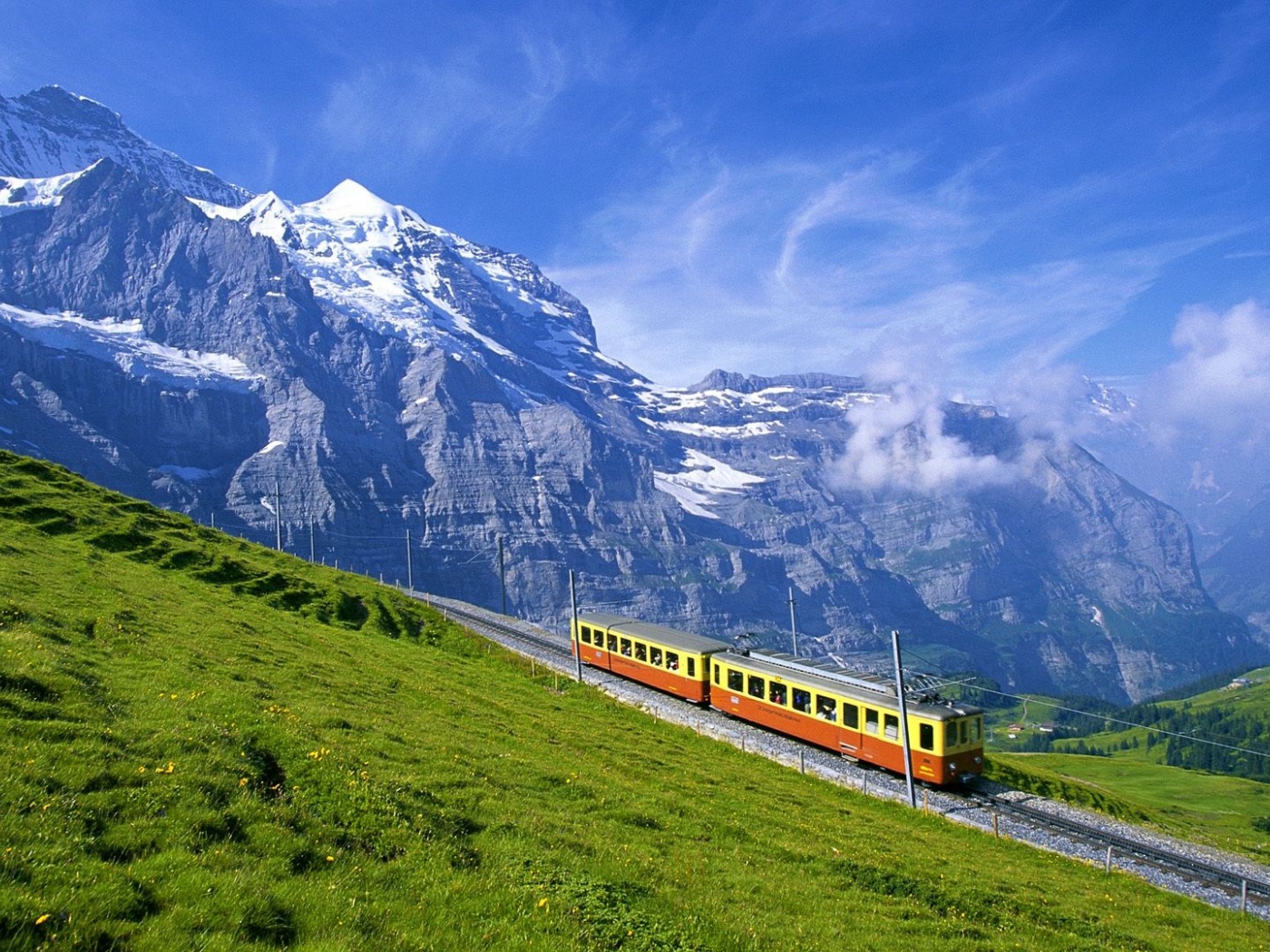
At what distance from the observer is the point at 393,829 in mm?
13047

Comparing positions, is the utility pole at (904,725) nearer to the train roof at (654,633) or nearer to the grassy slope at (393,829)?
the grassy slope at (393,829)

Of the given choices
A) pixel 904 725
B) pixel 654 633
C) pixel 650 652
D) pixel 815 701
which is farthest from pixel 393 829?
pixel 654 633

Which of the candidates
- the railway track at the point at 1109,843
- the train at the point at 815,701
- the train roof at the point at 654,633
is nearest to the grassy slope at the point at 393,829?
the railway track at the point at 1109,843

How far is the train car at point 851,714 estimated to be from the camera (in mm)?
37000

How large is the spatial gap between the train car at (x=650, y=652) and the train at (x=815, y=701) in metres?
0.07

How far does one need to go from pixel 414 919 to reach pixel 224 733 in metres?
6.83

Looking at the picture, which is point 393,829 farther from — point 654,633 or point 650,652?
point 654,633

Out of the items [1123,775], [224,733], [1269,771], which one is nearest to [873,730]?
[224,733]

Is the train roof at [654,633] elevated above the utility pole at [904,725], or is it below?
above

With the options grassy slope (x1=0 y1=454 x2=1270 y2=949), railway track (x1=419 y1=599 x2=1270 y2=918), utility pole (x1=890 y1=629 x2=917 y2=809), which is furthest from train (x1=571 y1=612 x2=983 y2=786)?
grassy slope (x1=0 y1=454 x2=1270 y2=949)

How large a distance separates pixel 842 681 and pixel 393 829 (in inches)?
1330

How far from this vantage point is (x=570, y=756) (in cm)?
2498

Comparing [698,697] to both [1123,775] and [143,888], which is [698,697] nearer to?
[143,888]

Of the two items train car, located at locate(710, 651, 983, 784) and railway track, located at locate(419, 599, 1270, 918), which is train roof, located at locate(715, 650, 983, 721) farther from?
railway track, located at locate(419, 599, 1270, 918)
